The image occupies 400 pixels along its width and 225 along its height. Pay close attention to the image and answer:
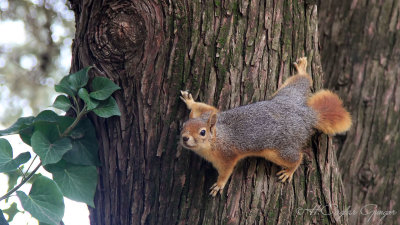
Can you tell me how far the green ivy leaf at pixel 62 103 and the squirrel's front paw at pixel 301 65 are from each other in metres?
1.35

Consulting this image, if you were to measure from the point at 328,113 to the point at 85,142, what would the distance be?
1454mm

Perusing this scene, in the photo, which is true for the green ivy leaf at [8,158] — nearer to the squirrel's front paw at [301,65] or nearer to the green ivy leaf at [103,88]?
the green ivy leaf at [103,88]

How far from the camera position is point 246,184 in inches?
86.4

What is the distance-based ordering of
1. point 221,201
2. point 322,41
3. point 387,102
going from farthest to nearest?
point 322,41
point 387,102
point 221,201

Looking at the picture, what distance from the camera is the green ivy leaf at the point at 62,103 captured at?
2375mm

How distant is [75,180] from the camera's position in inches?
94.4

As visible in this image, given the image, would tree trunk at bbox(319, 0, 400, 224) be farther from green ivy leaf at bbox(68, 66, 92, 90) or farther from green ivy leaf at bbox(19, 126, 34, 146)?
green ivy leaf at bbox(19, 126, 34, 146)

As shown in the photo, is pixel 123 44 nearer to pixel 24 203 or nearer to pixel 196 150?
pixel 196 150

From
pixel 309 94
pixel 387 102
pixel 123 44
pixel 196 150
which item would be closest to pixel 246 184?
pixel 196 150

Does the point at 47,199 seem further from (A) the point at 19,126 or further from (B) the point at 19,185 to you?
(A) the point at 19,126

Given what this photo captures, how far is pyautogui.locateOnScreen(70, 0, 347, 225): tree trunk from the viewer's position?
7.23 ft

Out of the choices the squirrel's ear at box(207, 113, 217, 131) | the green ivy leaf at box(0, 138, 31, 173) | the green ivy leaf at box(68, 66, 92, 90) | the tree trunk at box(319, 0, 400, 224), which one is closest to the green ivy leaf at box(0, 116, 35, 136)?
the green ivy leaf at box(0, 138, 31, 173)

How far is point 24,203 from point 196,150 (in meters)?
0.96

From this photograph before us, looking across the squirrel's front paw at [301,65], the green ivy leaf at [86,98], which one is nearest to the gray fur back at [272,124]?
the squirrel's front paw at [301,65]
